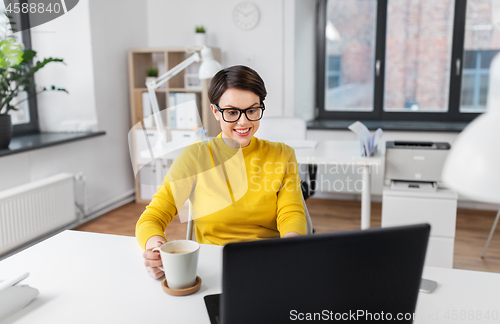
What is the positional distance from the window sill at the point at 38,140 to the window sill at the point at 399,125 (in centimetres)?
198

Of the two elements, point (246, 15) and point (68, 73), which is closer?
point (68, 73)

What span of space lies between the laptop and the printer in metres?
2.05

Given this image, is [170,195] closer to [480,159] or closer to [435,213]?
[480,159]

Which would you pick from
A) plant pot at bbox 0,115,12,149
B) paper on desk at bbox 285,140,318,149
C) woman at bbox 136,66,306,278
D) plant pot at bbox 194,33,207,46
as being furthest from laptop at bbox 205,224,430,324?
plant pot at bbox 194,33,207,46

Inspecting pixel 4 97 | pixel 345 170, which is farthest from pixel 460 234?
pixel 4 97

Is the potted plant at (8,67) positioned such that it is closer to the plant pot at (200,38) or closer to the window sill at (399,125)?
the plant pot at (200,38)

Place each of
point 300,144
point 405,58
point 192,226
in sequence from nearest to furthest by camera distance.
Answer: point 192,226, point 300,144, point 405,58

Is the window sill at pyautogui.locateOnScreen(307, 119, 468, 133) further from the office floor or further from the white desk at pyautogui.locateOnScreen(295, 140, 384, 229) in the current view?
the white desk at pyautogui.locateOnScreen(295, 140, 384, 229)

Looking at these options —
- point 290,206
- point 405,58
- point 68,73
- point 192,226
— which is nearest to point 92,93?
point 68,73

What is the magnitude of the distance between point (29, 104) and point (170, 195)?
108 inches

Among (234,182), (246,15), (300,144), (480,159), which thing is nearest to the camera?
(480,159)

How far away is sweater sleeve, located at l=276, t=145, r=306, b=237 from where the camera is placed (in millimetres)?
1372

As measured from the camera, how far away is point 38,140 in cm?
327

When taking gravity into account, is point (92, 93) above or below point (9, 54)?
below
